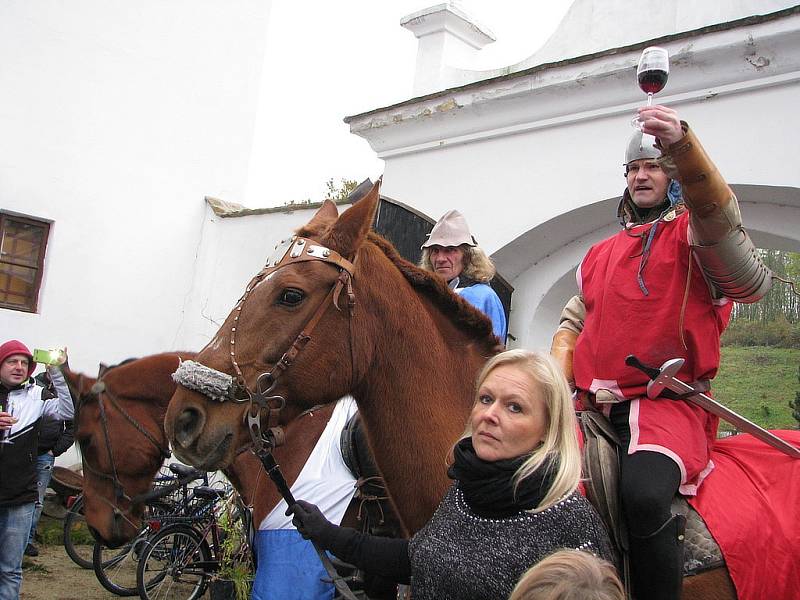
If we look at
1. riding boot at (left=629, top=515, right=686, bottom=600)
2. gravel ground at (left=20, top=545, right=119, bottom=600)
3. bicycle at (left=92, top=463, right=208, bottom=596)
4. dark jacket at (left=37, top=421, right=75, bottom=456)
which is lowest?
gravel ground at (left=20, top=545, right=119, bottom=600)

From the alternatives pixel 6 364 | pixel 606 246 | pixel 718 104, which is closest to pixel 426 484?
pixel 606 246

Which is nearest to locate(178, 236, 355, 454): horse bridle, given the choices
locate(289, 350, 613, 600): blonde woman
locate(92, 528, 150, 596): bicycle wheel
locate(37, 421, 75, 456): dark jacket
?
locate(289, 350, 613, 600): blonde woman

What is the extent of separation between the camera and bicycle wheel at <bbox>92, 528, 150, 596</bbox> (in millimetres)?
7184

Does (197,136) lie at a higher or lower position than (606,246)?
higher

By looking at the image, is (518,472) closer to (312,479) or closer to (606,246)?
(606,246)

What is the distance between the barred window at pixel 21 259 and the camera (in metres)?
8.91

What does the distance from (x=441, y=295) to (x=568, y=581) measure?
132 cm

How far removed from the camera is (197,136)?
10539 mm

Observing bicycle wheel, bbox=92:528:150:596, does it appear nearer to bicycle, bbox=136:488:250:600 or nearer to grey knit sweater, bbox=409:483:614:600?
bicycle, bbox=136:488:250:600

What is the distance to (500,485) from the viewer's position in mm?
1685

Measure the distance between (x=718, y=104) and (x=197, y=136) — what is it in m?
8.01

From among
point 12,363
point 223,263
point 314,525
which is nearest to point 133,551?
point 12,363

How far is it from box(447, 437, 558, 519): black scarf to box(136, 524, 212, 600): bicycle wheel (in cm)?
579

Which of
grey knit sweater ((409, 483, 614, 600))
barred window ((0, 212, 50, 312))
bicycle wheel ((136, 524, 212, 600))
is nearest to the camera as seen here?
grey knit sweater ((409, 483, 614, 600))
